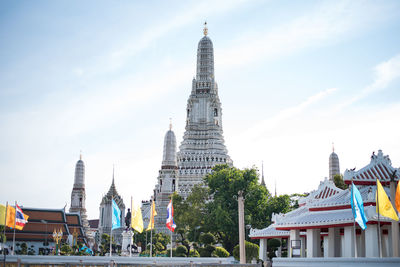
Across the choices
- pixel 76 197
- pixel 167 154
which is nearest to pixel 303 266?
pixel 167 154

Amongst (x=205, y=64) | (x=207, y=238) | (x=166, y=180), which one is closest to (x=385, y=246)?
(x=207, y=238)

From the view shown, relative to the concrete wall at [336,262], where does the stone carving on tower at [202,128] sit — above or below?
above

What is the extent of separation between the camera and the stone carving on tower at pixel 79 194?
94438 mm

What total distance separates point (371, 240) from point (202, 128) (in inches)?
2995

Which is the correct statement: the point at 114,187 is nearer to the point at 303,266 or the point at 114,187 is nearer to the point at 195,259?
the point at 195,259

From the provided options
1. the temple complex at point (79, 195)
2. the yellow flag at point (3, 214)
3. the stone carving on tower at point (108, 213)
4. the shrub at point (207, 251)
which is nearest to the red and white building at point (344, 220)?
the shrub at point (207, 251)

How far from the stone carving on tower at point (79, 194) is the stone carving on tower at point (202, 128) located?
17.2m

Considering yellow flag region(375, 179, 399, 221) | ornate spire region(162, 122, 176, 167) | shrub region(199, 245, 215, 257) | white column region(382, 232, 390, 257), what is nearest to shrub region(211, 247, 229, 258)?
shrub region(199, 245, 215, 257)

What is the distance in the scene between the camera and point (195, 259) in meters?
42.4

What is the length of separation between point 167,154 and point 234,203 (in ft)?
117

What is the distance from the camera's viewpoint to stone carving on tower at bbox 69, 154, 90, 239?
9444 centimetres

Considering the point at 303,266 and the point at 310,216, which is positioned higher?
the point at 310,216

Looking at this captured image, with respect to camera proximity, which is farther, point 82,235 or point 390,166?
point 82,235

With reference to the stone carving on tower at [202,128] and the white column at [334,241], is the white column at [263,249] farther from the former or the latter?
the stone carving on tower at [202,128]
